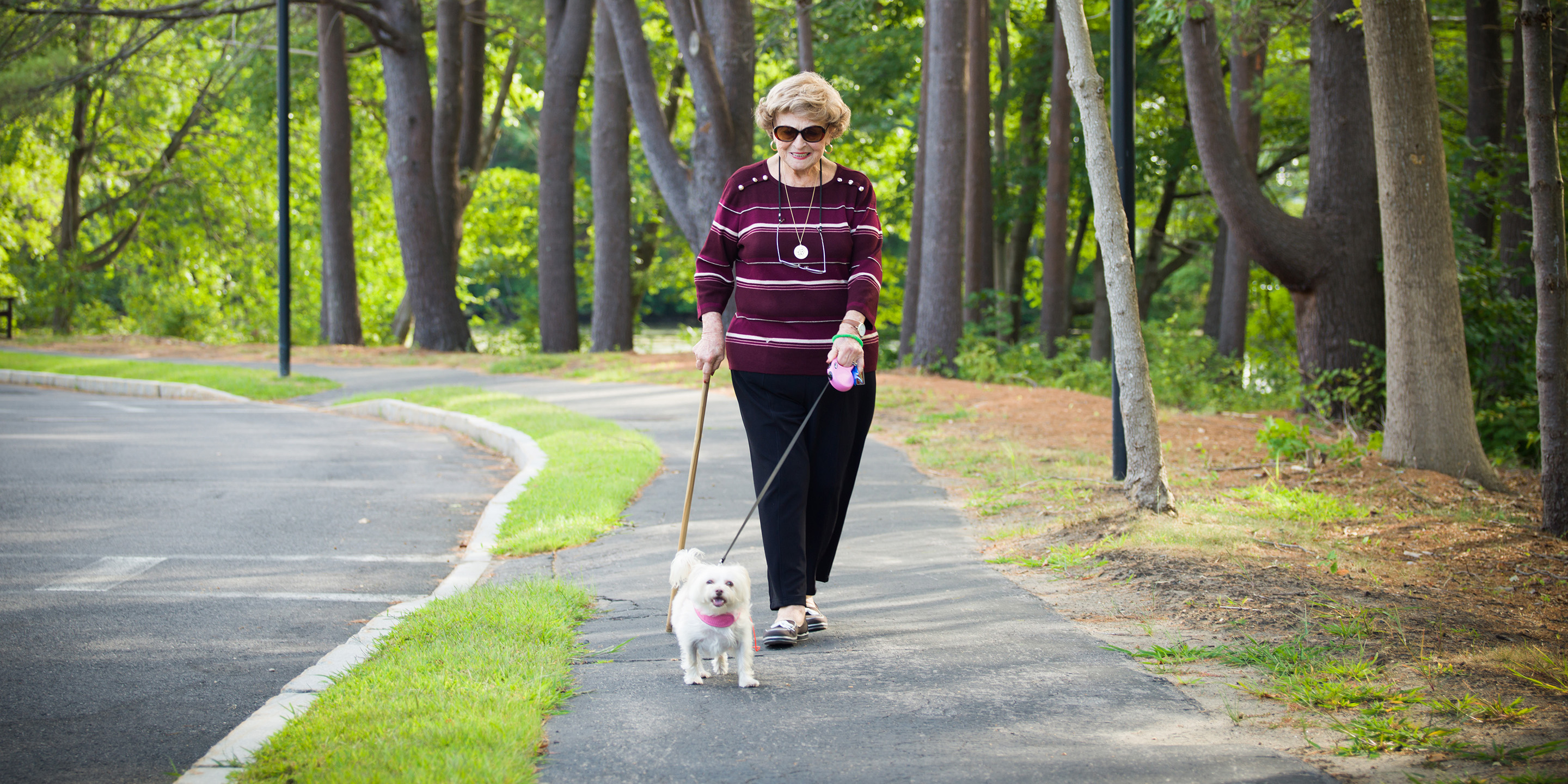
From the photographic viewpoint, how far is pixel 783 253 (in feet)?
13.9

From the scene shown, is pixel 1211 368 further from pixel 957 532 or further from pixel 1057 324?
pixel 957 532

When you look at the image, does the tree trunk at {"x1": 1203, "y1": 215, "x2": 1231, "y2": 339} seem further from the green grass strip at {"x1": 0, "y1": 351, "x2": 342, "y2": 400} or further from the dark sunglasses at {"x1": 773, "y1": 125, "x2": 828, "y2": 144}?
the dark sunglasses at {"x1": 773, "y1": 125, "x2": 828, "y2": 144}

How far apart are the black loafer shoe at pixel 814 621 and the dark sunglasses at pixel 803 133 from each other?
1.83 meters

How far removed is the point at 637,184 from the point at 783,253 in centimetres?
2506

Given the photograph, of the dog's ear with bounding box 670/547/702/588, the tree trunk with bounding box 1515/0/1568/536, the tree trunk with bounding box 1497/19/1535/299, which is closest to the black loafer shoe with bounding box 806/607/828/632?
the dog's ear with bounding box 670/547/702/588

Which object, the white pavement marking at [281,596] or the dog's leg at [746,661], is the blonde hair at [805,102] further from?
the white pavement marking at [281,596]

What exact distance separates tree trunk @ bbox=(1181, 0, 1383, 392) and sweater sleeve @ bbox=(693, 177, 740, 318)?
8.28 meters

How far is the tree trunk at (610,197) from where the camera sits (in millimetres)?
20203

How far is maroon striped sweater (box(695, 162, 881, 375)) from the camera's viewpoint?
13.9ft

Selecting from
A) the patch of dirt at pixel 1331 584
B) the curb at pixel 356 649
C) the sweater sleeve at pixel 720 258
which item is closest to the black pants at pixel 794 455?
the sweater sleeve at pixel 720 258

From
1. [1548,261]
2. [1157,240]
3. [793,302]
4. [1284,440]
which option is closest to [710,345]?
[793,302]

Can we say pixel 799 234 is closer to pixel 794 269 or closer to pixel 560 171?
pixel 794 269

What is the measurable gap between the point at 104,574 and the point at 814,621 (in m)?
3.95

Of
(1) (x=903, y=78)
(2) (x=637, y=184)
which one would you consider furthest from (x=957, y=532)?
(2) (x=637, y=184)
